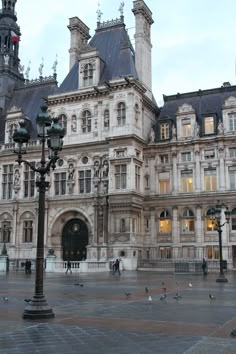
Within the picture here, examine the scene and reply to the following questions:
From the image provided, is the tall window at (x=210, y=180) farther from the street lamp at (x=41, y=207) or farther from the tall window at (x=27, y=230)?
the street lamp at (x=41, y=207)

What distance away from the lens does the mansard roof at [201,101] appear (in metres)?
51.0

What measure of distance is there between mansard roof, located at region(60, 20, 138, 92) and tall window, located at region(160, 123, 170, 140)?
658cm

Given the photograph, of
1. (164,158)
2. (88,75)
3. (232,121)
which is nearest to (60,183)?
(164,158)

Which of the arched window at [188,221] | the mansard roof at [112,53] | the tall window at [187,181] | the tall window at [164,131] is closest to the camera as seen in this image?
the arched window at [188,221]

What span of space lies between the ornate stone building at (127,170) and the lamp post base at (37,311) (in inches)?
1267

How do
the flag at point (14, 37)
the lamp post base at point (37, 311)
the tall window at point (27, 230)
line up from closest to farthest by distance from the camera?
the lamp post base at point (37, 311) < the tall window at point (27, 230) < the flag at point (14, 37)

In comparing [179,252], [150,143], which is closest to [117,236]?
[179,252]

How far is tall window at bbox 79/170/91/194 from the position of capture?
49.8 meters

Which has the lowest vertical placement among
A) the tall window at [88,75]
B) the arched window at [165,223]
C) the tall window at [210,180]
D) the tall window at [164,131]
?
the arched window at [165,223]

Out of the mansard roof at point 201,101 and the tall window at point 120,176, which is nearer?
the tall window at point 120,176

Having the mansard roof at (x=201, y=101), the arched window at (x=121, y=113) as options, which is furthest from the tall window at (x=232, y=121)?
the arched window at (x=121, y=113)

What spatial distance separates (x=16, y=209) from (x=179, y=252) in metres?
20.2

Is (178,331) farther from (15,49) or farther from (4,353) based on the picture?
(15,49)

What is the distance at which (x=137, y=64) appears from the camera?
5375 centimetres
